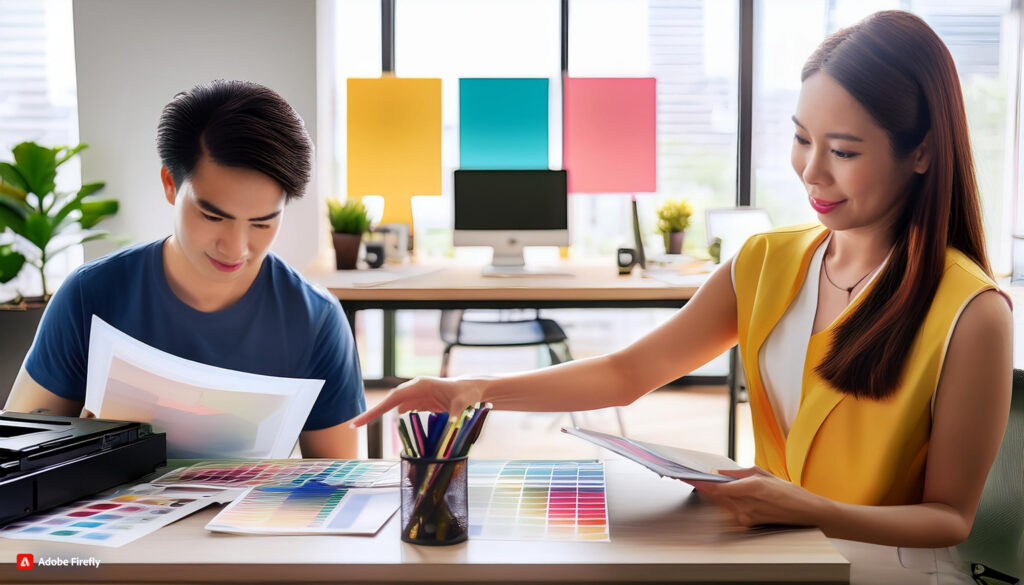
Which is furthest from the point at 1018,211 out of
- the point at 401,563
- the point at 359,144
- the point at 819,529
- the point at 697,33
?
the point at 401,563

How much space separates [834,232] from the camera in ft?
4.25

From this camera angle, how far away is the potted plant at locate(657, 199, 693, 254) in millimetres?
3828

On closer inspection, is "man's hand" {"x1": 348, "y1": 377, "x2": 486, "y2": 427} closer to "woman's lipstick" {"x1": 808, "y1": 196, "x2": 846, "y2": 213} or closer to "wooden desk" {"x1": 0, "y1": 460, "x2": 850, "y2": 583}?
"wooden desk" {"x1": 0, "y1": 460, "x2": 850, "y2": 583}

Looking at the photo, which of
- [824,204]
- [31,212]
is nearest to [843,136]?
[824,204]

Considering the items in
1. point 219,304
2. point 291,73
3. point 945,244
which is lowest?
point 219,304

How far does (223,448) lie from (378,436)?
4.59 feet

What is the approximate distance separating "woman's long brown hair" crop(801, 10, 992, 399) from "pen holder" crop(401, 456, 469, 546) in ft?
1.94

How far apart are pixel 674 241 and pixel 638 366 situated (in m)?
2.57

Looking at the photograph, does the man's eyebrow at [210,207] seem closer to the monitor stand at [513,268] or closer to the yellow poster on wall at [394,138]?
the monitor stand at [513,268]

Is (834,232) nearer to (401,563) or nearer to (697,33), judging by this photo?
(401,563)

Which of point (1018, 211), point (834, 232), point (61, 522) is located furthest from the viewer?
point (1018, 211)

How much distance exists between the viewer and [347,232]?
11.4 feet

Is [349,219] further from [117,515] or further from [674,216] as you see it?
[117,515]

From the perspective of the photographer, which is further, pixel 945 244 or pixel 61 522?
pixel 945 244
